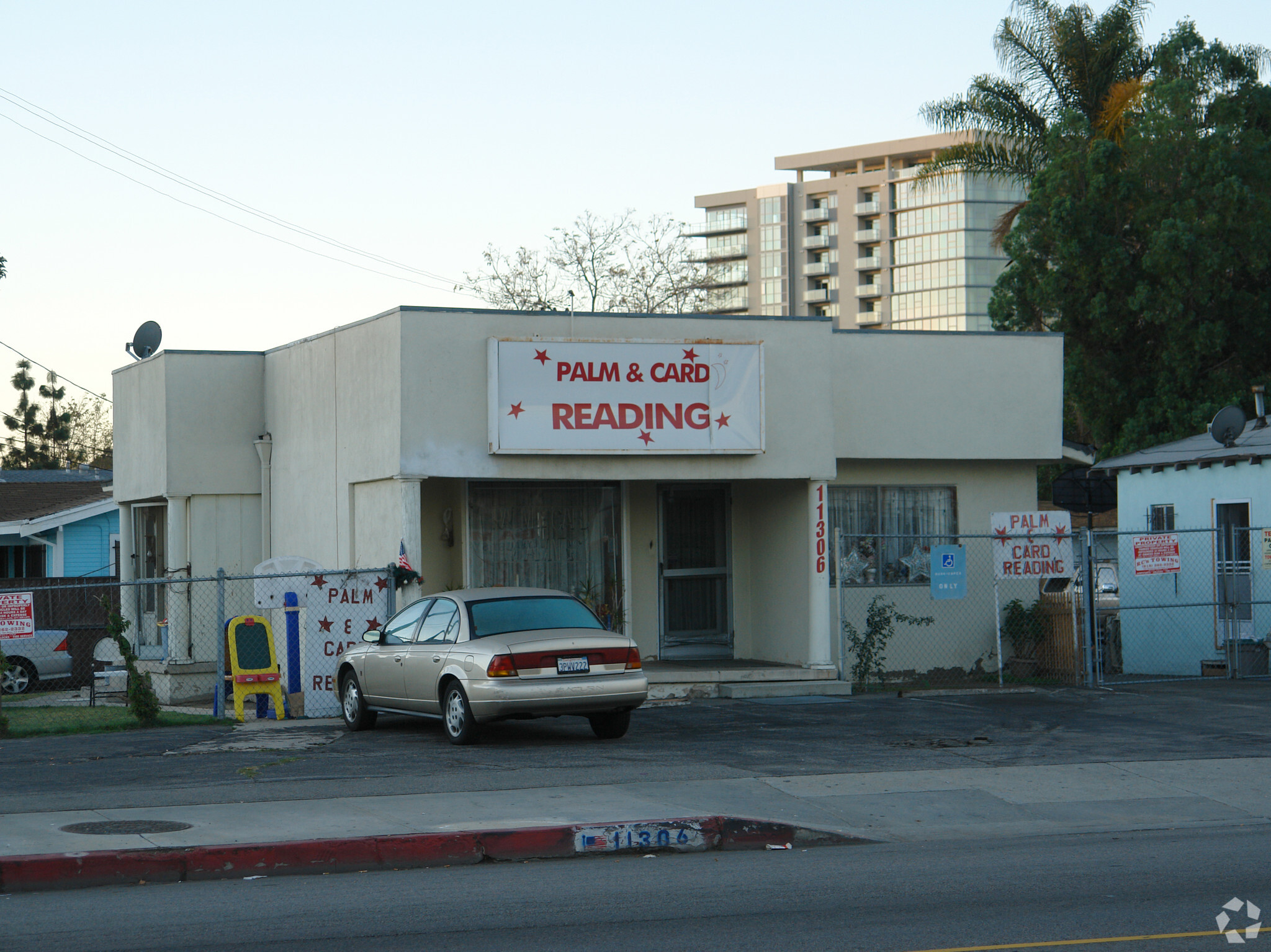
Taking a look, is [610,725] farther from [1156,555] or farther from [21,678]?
[21,678]

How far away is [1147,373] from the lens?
3303 centimetres

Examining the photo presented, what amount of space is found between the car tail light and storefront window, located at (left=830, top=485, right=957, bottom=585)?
7.96 m

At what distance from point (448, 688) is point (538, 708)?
3.52 ft

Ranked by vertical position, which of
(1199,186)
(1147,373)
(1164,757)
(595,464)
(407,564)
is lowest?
(1164,757)

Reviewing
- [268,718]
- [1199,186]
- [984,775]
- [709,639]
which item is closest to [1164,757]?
[984,775]

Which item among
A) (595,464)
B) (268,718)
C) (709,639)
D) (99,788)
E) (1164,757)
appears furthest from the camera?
(709,639)

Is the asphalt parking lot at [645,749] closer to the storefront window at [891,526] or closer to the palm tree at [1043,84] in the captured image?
the storefront window at [891,526]

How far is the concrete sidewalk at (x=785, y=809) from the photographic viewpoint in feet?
30.8

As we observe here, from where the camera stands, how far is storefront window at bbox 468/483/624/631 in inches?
730

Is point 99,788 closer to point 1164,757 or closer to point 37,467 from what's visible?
point 1164,757

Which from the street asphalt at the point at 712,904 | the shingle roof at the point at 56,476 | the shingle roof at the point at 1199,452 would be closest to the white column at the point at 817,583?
the shingle roof at the point at 1199,452

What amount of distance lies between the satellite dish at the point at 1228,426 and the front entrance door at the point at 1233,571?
978 millimetres

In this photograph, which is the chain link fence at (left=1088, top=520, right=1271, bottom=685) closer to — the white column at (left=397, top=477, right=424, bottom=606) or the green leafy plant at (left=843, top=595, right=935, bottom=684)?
the green leafy plant at (left=843, top=595, right=935, bottom=684)

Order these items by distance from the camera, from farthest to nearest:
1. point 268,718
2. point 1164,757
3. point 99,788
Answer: point 268,718, point 1164,757, point 99,788
